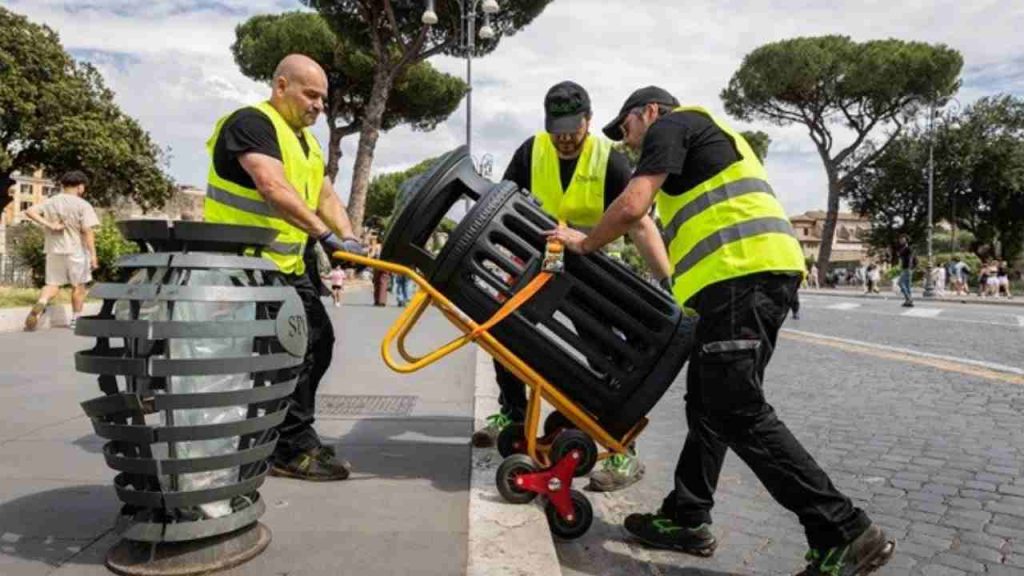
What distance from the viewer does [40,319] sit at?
8602mm

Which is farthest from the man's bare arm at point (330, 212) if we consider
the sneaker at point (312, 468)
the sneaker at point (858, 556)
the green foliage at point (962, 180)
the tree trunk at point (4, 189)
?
the green foliage at point (962, 180)

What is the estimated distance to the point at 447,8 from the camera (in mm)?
25859

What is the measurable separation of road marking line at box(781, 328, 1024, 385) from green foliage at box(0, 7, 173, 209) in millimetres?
32390

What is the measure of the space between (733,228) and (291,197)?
1.58 meters

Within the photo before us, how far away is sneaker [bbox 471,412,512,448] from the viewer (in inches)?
151

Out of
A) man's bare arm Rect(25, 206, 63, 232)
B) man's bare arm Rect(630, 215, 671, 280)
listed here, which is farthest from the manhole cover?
man's bare arm Rect(25, 206, 63, 232)

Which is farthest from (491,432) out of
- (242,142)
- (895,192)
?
(895,192)

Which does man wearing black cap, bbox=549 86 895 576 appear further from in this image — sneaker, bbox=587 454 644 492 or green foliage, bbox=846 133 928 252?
green foliage, bbox=846 133 928 252

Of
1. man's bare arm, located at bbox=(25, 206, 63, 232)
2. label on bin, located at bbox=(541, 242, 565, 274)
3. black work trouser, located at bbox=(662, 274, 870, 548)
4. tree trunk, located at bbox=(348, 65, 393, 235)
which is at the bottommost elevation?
black work trouser, located at bbox=(662, 274, 870, 548)

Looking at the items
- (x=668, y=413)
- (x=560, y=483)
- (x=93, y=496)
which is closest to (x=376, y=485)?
(x=560, y=483)

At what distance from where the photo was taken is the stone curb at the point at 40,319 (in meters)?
8.23

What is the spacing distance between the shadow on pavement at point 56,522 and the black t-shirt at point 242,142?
1272mm

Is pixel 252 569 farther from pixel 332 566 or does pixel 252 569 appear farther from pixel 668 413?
pixel 668 413

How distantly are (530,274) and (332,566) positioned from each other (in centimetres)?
120
